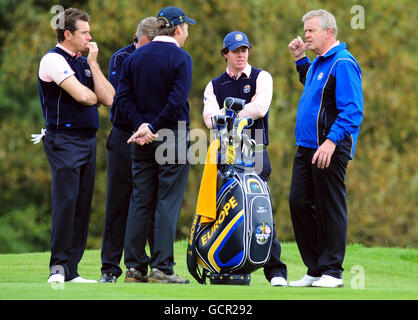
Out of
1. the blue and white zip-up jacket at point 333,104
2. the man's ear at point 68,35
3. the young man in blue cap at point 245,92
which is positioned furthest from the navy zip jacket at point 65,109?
the blue and white zip-up jacket at point 333,104

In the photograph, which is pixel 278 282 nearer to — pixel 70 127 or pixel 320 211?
pixel 320 211

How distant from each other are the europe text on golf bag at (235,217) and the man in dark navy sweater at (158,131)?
285mm

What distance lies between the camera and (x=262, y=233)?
6.48 m

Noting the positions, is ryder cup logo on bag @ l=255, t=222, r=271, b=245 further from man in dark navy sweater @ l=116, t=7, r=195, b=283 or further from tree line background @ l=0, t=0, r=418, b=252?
tree line background @ l=0, t=0, r=418, b=252

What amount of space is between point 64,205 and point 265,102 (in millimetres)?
1913

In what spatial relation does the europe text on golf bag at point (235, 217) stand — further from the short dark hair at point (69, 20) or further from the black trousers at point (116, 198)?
the short dark hair at point (69, 20)

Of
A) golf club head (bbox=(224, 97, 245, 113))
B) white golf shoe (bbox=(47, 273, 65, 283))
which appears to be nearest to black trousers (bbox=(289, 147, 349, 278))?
golf club head (bbox=(224, 97, 245, 113))

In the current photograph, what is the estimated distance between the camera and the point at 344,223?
660cm

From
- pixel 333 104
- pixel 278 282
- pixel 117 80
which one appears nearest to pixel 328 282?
pixel 278 282

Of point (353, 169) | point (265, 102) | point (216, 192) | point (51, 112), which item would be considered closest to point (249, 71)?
point (265, 102)

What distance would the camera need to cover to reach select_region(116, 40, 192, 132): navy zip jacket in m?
6.73
